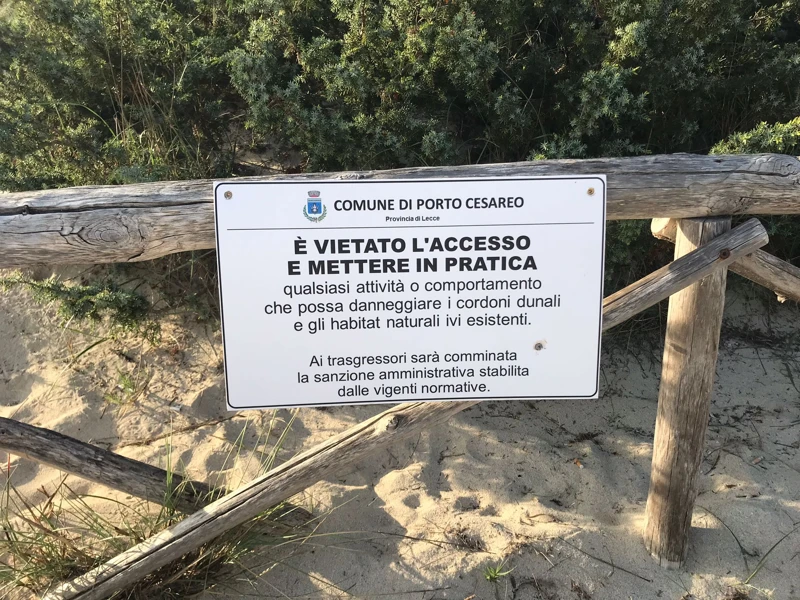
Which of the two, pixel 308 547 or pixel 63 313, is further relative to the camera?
pixel 63 313

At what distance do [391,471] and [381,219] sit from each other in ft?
5.11

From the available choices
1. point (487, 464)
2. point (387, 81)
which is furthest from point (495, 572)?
point (387, 81)

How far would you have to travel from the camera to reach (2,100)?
121 inches

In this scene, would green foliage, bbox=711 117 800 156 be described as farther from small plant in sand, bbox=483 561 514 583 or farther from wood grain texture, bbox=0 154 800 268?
small plant in sand, bbox=483 561 514 583

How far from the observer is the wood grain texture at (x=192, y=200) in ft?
5.49

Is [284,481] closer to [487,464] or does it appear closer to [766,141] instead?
[487,464]

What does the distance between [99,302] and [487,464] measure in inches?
85.7

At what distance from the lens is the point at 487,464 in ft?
9.41

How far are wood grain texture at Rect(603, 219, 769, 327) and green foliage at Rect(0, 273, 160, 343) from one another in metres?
2.47

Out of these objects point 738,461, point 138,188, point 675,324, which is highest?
point 138,188

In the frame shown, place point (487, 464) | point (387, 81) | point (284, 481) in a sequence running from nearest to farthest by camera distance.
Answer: point (284, 481) < point (487, 464) < point (387, 81)

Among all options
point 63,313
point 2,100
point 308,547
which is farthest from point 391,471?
point 2,100

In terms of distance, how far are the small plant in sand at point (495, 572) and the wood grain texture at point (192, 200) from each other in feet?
4.57

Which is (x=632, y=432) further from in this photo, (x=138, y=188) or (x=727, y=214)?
(x=138, y=188)
